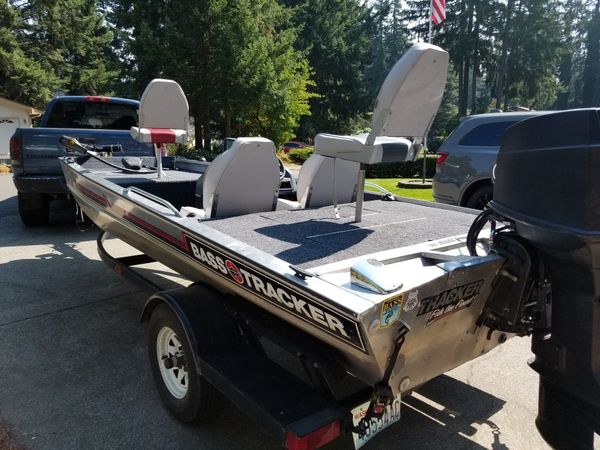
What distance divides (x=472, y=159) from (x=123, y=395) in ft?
18.5

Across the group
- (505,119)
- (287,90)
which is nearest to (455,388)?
(505,119)

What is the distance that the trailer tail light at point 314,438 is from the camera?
1842mm

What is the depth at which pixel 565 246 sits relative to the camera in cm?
180

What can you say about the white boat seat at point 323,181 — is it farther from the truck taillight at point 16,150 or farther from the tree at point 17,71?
the tree at point 17,71

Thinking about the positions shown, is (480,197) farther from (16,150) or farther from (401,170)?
(401,170)

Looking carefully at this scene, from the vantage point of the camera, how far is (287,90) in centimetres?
1895

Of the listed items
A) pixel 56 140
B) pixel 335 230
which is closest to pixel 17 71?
pixel 56 140

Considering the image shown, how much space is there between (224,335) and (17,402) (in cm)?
146

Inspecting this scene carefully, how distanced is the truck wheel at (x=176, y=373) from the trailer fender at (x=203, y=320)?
72 mm

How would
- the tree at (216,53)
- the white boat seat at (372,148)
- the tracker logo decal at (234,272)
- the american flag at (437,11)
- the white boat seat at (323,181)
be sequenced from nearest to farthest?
the tracker logo decal at (234,272)
the white boat seat at (372,148)
the white boat seat at (323,181)
the american flag at (437,11)
the tree at (216,53)

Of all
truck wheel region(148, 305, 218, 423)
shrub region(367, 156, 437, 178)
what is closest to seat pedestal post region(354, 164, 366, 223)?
truck wheel region(148, 305, 218, 423)

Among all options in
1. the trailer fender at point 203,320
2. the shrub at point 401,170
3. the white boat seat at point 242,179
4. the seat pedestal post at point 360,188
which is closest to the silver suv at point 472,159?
the seat pedestal post at point 360,188

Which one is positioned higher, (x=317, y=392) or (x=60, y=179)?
(x=60, y=179)

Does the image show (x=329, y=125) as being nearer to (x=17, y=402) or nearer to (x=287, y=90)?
(x=287, y=90)
